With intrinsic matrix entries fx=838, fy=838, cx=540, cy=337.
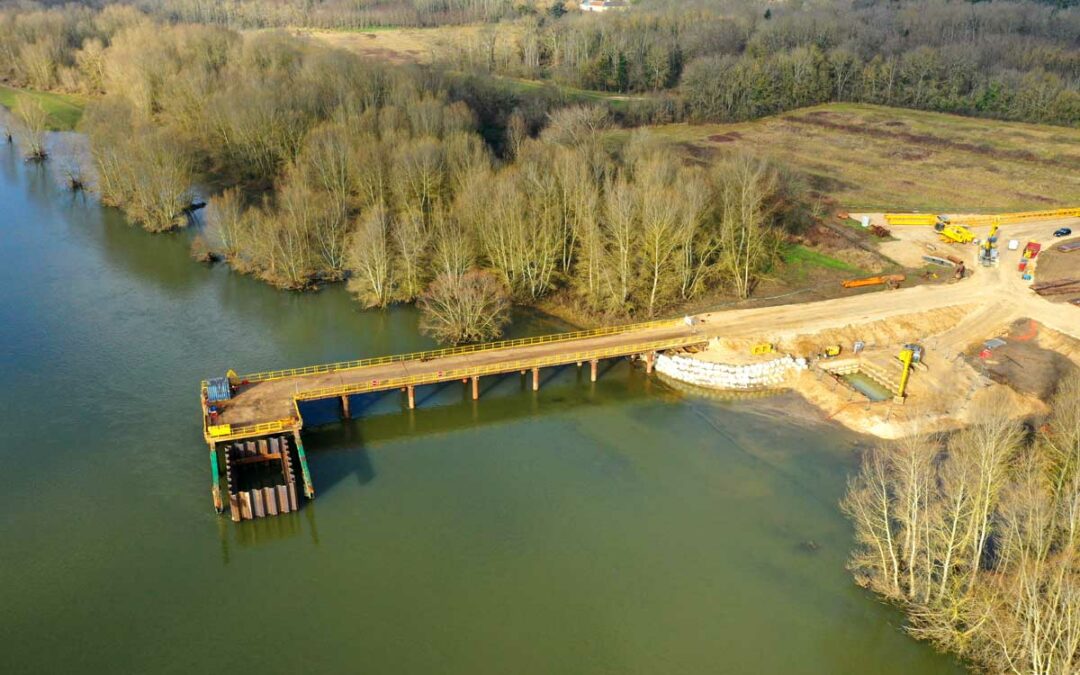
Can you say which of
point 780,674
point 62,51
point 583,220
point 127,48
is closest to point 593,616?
point 780,674

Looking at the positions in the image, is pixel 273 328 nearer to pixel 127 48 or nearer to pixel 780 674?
pixel 780 674

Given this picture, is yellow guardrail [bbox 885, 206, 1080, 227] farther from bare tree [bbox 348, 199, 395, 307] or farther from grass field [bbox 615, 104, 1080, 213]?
bare tree [bbox 348, 199, 395, 307]

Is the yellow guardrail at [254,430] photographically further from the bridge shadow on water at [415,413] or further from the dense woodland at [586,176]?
the dense woodland at [586,176]

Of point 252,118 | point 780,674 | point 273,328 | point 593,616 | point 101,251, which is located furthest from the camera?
point 252,118

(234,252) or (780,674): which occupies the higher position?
(234,252)

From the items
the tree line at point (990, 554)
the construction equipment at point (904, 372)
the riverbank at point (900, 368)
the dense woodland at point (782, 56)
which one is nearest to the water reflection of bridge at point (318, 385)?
the riverbank at point (900, 368)

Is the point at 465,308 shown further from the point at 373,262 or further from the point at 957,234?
the point at 957,234

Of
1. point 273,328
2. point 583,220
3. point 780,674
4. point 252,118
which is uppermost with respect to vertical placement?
point 252,118

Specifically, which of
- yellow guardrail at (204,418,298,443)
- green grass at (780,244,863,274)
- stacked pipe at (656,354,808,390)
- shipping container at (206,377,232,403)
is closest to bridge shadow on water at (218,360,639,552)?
stacked pipe at (656,354,808,390)

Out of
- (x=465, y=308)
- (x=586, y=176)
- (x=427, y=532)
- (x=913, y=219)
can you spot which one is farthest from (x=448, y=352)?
(x=913, y=219)
